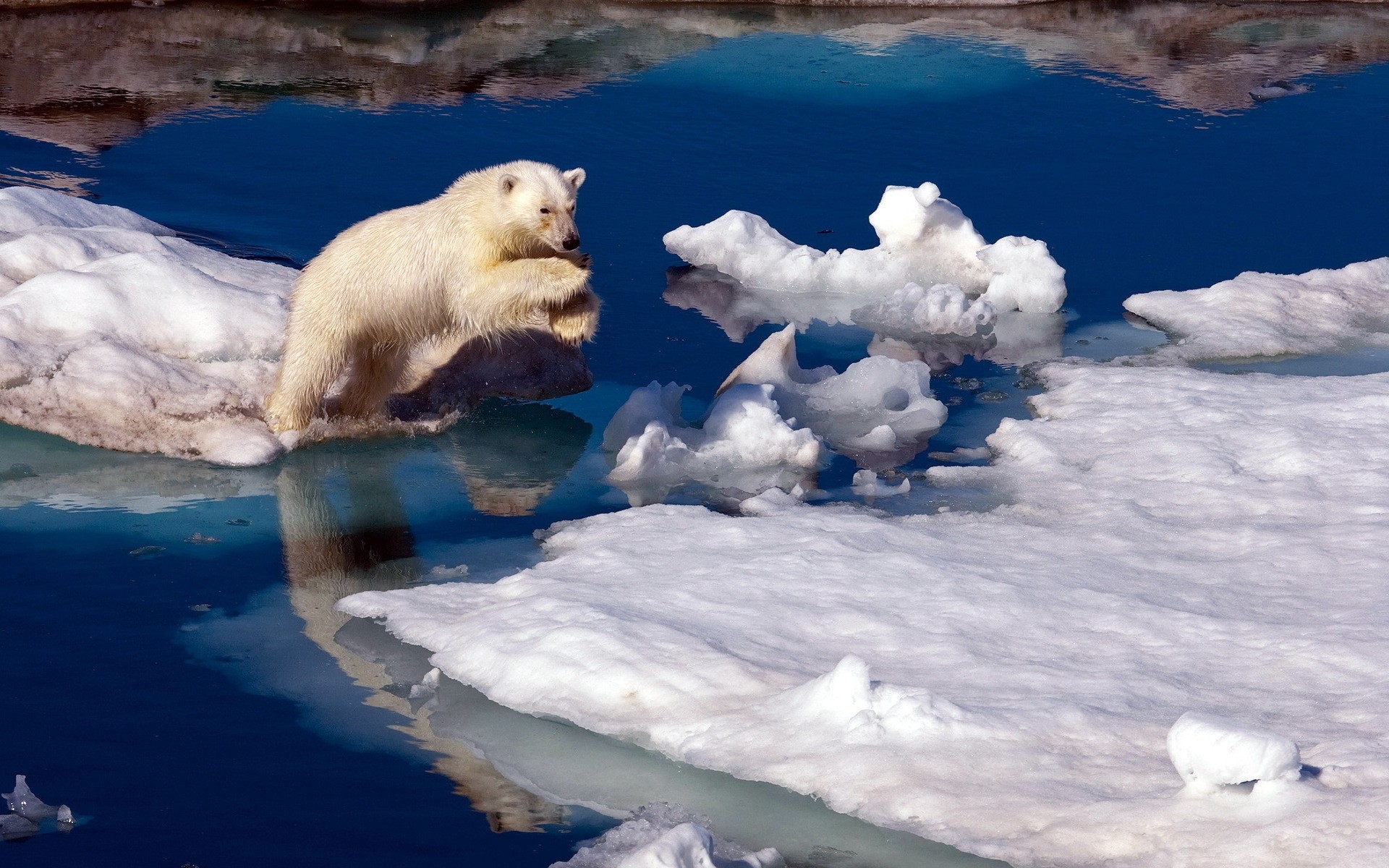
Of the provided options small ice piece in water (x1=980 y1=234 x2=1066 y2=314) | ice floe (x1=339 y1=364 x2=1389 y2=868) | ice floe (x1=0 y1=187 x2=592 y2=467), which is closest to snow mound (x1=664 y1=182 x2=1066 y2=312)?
small ice piece in water (x1=980 y1=234 x2=1066 y2=314)

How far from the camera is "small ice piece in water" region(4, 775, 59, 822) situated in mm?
3549

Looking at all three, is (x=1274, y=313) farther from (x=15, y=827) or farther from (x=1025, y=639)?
(x=15, y=827)

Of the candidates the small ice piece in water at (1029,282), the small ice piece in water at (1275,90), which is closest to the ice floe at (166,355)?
the small ice piece in water at (1029,282)

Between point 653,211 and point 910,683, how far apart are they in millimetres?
5734

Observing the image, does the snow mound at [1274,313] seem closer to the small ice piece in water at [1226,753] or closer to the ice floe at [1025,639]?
the ice floe at [1025,639]

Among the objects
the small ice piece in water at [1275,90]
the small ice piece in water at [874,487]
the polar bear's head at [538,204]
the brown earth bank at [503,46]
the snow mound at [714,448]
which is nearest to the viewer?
the polar bear's head at [538,204]

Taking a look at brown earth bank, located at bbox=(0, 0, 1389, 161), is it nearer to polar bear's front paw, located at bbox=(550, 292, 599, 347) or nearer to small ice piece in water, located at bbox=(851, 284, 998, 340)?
small ice piece in water, located at bbox=(851, 284, 998, 340)

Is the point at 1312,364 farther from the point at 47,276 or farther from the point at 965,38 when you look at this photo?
the point at 965,38

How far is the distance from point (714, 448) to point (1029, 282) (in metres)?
2.65

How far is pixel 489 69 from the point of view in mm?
12203

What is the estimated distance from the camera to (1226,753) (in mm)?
3168

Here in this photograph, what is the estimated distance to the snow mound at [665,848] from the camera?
10.6ft

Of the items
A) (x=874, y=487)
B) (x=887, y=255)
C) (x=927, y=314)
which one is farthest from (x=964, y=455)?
(x=887, y=255)

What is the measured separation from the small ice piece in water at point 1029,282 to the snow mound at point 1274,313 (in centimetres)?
44
